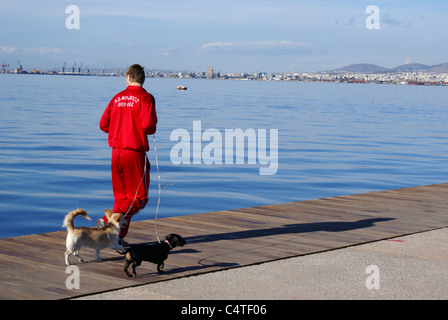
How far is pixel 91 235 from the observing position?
6.62 meters

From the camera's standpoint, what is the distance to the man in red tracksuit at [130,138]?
695 cm

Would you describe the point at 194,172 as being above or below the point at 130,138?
below

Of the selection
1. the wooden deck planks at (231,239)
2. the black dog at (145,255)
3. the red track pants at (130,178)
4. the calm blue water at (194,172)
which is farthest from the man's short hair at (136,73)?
the calm blue water at (194,172)

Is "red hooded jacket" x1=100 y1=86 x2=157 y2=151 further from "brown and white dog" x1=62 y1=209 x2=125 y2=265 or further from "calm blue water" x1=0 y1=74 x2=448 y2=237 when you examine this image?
"calm blue water" x1=0 y1=74 x2=448 y2=237

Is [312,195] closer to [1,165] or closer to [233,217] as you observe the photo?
[233,217]

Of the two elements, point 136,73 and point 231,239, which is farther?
point 231,239

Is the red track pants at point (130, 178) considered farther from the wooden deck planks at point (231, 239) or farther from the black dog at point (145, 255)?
the black dog at point (145, 255)

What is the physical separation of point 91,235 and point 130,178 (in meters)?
0.82

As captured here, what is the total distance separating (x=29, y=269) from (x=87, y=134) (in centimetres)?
2632

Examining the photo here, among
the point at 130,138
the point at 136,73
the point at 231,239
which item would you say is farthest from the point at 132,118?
the point at 231,239

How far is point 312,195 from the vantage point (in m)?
17.1

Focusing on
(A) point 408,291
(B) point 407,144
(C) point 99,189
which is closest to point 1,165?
(C) point 99,189

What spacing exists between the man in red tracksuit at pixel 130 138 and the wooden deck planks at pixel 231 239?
2.11 feet

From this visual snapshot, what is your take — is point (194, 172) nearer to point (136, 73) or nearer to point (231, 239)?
point (231, 239)
